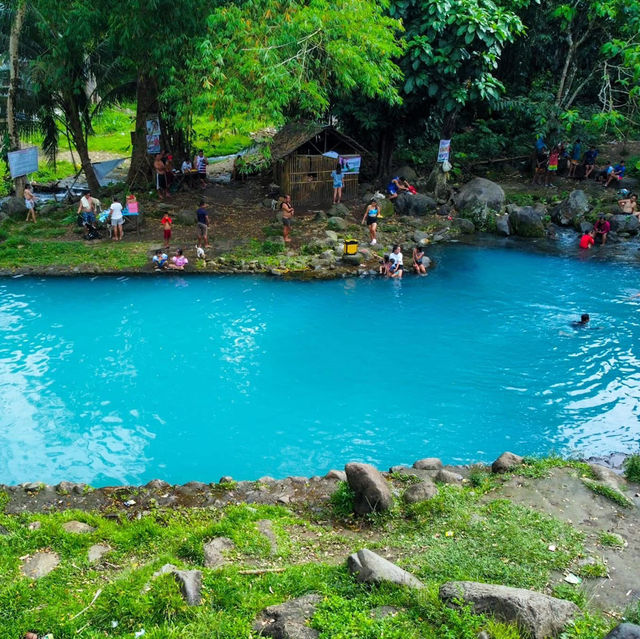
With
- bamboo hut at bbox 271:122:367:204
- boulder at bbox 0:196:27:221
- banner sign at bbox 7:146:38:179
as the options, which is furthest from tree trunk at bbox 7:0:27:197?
bamboo hut at bbox 271:122:367:204

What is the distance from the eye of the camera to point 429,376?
1325cm

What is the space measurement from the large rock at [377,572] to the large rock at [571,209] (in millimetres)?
19407

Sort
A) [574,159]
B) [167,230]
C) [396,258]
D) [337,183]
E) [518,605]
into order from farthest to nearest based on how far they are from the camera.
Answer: [574,159]
[337,183]
[167,230]
[396,258]
[518,605]

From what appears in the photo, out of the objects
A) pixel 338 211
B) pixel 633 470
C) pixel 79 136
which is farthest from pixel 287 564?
pixel 79 136

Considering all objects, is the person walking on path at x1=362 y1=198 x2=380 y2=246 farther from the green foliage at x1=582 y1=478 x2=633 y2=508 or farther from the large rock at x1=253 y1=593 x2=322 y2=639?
the large rock at x1=253 y1=593 x2=322 y2=639

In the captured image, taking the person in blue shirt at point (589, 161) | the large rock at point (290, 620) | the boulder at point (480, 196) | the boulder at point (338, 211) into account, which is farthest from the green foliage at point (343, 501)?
the person in blue shirt at point (589, 161)

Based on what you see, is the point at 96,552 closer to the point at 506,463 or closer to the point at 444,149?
the point at 506,463

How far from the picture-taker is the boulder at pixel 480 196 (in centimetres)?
2347

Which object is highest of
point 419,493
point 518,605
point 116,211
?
point 116,211

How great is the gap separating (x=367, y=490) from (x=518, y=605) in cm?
291

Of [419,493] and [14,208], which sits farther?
[14,208]

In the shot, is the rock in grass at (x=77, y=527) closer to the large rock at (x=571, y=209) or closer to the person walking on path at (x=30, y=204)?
the person walking on path at (x=30, y=204)

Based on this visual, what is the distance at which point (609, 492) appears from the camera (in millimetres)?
8375

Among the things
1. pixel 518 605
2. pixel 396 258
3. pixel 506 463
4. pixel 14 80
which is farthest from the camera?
pixel 14 80
